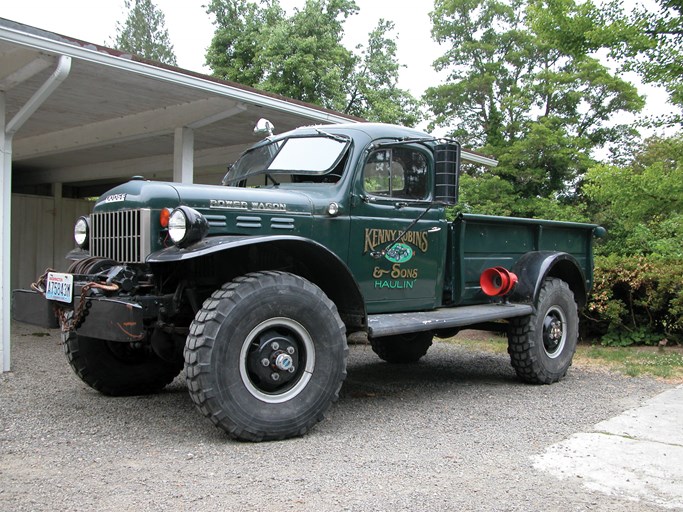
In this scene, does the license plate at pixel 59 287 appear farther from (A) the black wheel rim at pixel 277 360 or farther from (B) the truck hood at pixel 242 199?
(A) the black wheel rim at pixel 277 360

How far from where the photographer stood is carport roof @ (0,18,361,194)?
6.33m

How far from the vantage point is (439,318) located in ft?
17.6

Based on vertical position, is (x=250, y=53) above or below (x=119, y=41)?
below

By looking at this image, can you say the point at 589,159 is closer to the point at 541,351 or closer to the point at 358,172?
the point at 541,351

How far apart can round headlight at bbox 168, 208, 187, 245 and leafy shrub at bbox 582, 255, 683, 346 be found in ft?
22.8

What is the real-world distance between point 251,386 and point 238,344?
303 millimetres

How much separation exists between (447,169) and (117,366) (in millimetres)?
3154

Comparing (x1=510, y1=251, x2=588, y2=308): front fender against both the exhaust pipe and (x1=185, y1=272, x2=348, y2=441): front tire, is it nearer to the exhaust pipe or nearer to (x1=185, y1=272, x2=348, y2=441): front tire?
the exhaust pipe

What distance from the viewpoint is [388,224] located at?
534 cm

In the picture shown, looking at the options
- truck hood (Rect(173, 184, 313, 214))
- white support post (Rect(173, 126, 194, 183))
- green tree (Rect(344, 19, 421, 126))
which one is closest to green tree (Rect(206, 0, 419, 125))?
green tree (Rect(344, 19, 421, 126))

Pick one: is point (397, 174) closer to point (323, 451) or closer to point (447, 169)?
point (447, 169)

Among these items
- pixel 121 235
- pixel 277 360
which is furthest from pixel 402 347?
pixel 121 235

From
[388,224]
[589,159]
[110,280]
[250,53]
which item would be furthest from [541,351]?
[250,53]

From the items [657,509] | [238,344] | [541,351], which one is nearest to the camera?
[657,509]
